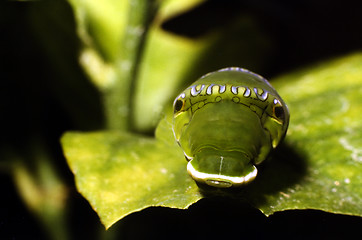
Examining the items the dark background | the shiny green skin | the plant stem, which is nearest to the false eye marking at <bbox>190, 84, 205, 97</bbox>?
the shiny green skin

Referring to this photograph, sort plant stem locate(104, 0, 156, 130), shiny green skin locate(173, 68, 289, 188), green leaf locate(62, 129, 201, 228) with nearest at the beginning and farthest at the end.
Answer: shiny green skin locate(173, 68, 289, 188), green leaf locate(62, 129, 201, 228), plant stem locate(104, 0, 156, 130)

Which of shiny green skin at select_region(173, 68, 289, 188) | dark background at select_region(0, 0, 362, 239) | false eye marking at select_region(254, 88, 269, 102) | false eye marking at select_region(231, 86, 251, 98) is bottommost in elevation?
dark background at select_region(0, 0, 362, 239)

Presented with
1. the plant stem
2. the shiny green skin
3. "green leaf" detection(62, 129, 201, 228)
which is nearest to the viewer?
the shiny green skin

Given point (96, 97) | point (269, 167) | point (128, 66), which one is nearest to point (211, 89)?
point (269, 167)

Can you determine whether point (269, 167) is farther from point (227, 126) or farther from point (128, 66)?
point (128, 66)

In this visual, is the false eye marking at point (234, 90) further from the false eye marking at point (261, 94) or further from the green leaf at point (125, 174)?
the green leaf at point (125, 174)

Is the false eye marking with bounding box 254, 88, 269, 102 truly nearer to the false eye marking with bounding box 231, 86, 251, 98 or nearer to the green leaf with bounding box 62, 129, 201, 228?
the false eye marking with bounding box 231, 86, 251, 98

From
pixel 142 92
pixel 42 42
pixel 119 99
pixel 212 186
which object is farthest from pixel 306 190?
pixel 42 42

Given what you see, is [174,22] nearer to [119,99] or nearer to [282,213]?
[119,99]
